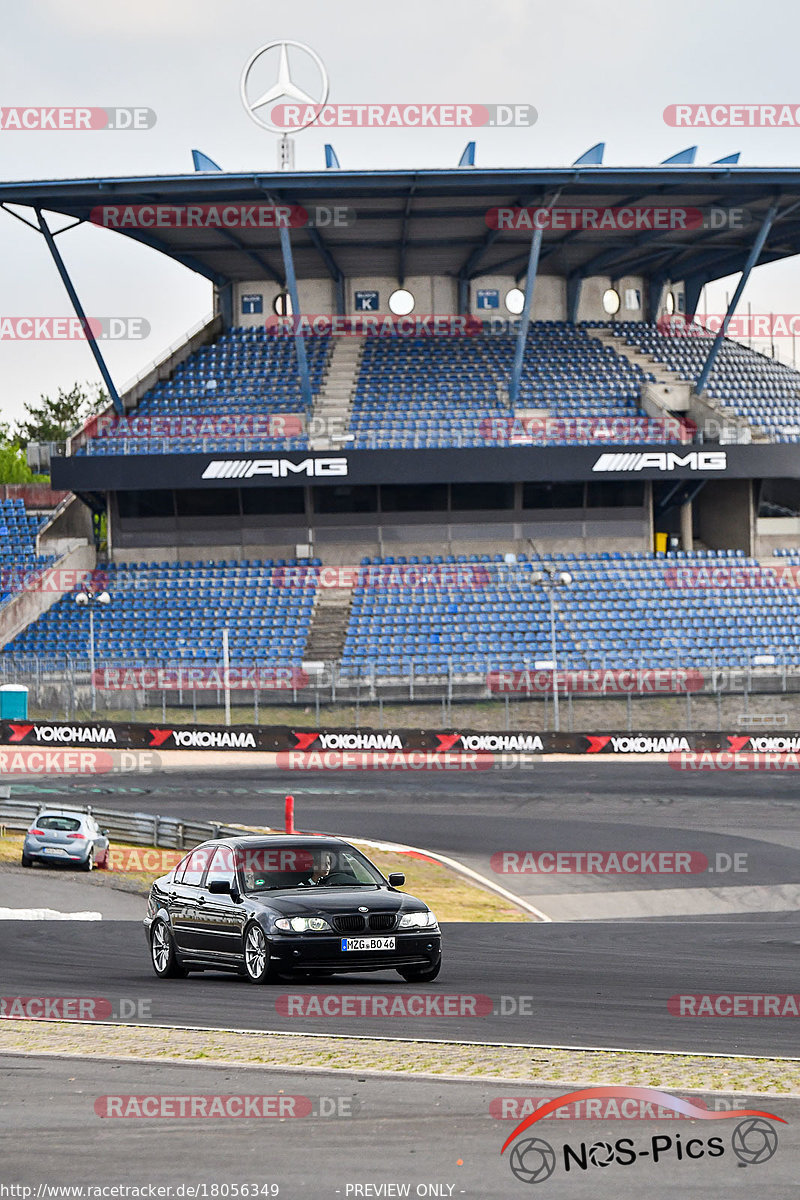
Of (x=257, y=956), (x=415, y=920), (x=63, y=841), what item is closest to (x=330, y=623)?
(x=63, y=841)

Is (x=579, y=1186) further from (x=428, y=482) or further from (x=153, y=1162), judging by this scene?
(x=428, y=482)

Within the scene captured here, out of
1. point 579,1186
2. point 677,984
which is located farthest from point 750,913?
point 579,1186

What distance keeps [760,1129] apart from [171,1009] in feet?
19.4

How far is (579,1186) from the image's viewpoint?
23.0 ft

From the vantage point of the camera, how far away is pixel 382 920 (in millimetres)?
13469

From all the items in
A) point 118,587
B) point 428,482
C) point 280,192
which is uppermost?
point 280,192

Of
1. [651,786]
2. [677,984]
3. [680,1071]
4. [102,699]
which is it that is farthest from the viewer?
[102,699]

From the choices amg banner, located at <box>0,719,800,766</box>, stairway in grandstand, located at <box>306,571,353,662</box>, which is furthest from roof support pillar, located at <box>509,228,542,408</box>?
amg banner, located at <box>0,719,800,766</box>

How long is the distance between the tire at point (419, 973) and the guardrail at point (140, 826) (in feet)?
43.8

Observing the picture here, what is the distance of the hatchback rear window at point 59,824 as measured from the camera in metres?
25.9

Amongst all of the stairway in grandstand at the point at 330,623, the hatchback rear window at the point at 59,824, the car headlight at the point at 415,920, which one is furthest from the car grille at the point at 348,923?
the stairway in grandstand at the point at 330,623

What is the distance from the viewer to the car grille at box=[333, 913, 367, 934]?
13.3m

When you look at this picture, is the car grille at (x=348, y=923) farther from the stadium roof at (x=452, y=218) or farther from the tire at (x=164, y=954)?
the stadium roof at (x=452, y=218)

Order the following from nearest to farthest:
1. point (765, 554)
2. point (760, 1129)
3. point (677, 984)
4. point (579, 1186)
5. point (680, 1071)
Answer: point (579, 1186), point (760, 1129), point (680, 1071), point (677, 984), point (765, 554)
